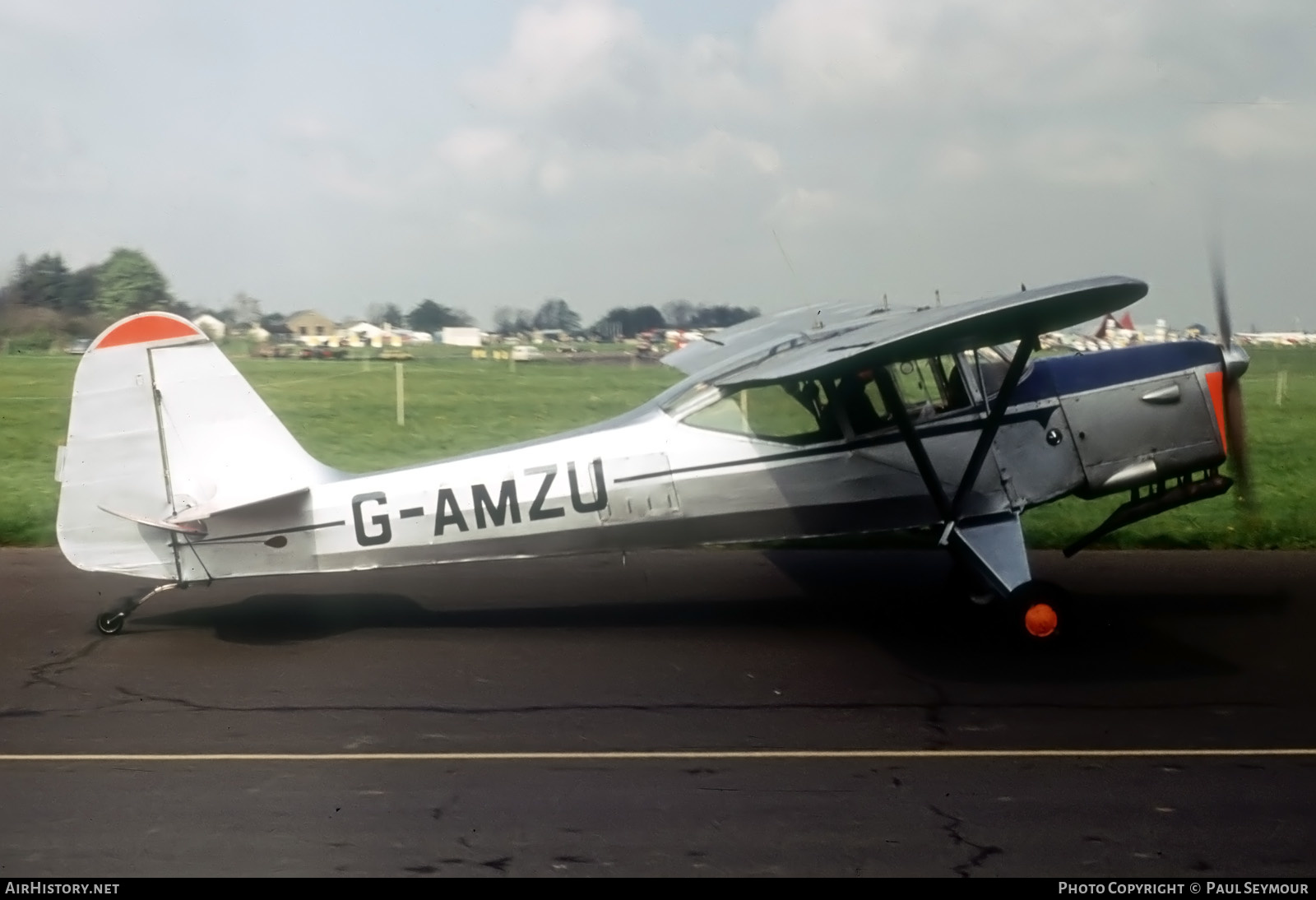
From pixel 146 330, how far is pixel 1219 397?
7067 millimetres

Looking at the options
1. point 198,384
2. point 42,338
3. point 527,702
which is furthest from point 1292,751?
point 42,338

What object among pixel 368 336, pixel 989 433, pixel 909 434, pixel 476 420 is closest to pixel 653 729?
pixel 909 434

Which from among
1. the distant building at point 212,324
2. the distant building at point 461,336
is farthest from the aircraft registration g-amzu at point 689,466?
the distant building at point 461,336

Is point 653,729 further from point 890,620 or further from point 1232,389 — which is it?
point 1232,389

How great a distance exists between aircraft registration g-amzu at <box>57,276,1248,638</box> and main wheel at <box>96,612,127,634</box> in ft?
0.05

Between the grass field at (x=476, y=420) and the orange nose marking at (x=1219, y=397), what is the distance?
333cm

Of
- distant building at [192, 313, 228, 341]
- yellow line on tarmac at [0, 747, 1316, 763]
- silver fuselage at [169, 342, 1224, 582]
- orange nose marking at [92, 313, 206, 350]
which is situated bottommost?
yellow line on tarmac at [0, 747, 1316, 763]

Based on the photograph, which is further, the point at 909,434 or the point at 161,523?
the point at 909,434

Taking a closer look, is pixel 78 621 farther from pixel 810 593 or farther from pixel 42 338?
pixel 42 338

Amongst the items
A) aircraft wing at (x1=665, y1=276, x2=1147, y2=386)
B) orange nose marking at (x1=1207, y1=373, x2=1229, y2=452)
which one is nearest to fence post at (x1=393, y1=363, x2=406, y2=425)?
aircraft wing at (x1=665, y1=276, x2=1147, y2=386)

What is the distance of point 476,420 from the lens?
63.8 ft

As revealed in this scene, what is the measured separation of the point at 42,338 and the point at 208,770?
1033 cm

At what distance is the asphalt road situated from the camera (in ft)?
15.4

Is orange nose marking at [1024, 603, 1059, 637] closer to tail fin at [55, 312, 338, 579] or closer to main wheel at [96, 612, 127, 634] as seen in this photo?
tail fin at [55, 312, 338, 579]
